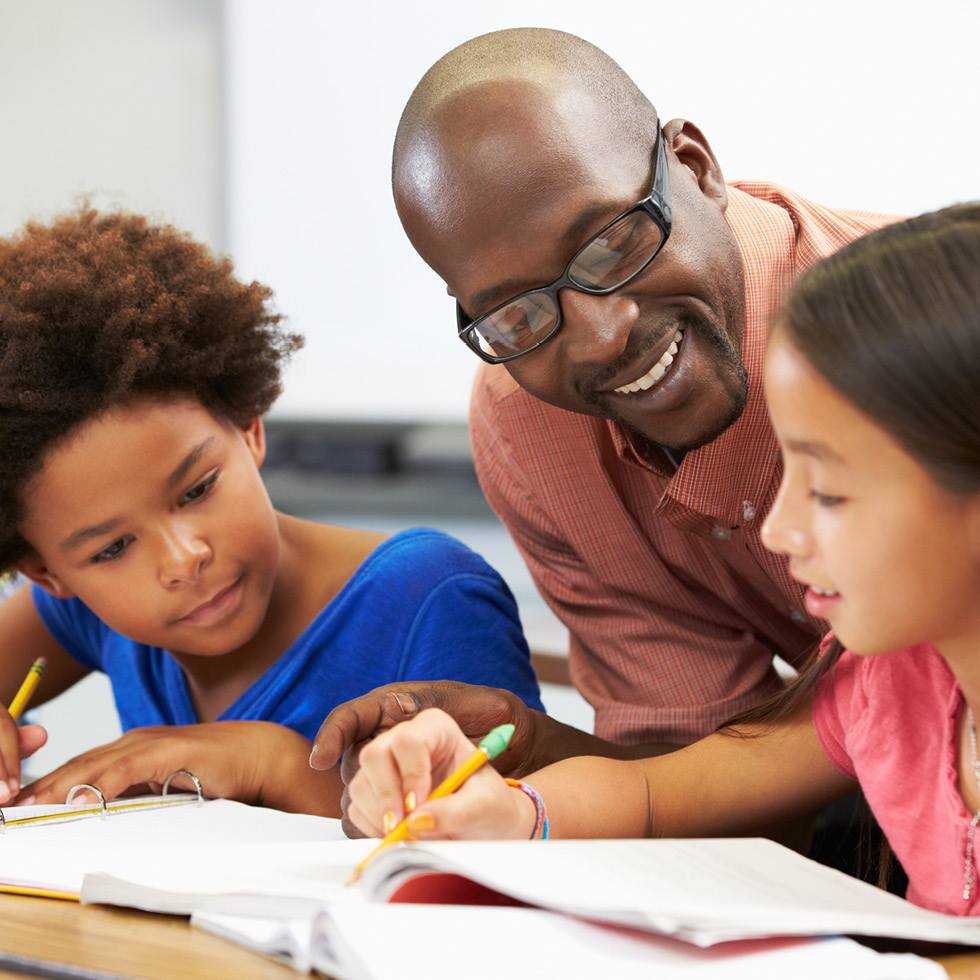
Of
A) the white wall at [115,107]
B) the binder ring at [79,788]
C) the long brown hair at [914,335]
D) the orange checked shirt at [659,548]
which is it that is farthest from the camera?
the white wall at [115,107]

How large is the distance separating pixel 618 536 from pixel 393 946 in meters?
0.81

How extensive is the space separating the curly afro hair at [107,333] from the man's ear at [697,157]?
A: 499 millimetres

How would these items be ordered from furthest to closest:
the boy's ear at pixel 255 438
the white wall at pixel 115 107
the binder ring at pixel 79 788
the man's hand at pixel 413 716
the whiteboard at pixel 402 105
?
1. the white wall at pixel 115 107
2. the whiteboard at pixel 402 105
3. the boy's ear at pixel 255 438
4. the binder ring at pixel 79 788
5. the man's hand at pixel 413 716

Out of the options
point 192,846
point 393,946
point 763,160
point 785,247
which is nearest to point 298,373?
point 763,160

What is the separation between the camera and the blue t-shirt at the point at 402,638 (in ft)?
3.77

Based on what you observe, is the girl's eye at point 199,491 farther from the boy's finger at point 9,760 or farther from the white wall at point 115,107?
the white wall at point 115,107

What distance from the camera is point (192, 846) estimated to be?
0.79 meters

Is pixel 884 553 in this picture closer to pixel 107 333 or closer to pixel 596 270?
pixel 596 270

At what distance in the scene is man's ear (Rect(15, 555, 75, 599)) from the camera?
123 cm

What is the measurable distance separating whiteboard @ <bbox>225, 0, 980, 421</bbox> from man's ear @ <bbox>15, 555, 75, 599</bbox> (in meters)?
1.48

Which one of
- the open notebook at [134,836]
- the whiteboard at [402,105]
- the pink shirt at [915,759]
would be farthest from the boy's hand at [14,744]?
the whiteboard at [402,105]

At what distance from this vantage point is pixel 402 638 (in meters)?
1.20

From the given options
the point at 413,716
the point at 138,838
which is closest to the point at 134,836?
the point at 138,838

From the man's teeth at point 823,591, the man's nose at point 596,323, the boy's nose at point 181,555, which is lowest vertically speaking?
the boy's nose at point 181,555
